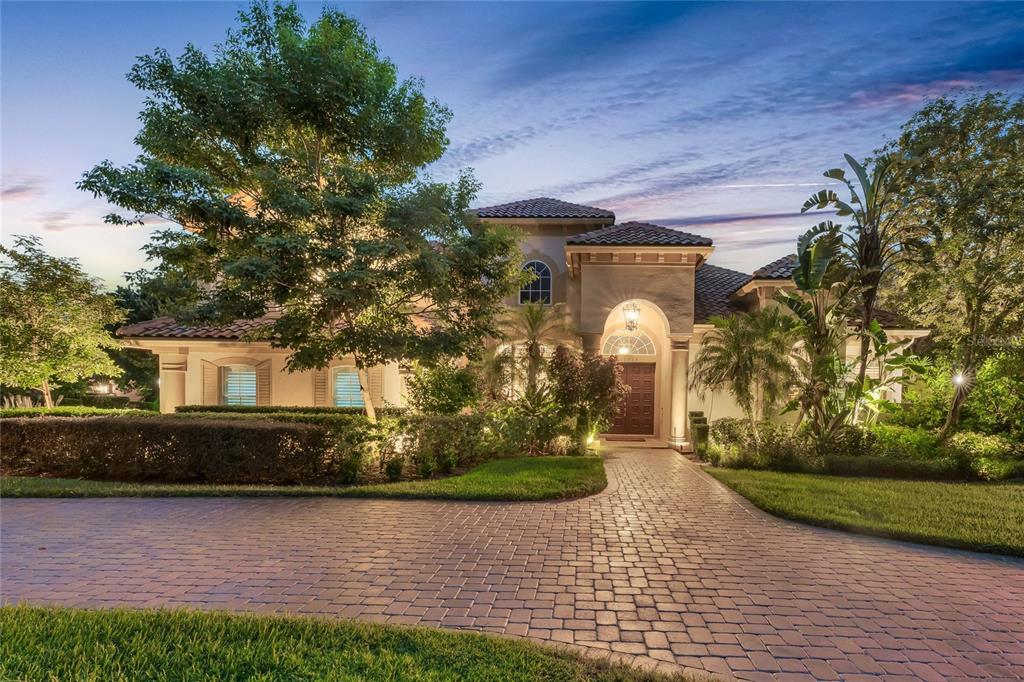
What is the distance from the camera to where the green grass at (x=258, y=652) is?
3564 mm

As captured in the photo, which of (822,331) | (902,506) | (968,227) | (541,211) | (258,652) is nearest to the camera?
(258,652)

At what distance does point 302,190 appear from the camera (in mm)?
10492

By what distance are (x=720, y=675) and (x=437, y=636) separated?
2210 millimetres

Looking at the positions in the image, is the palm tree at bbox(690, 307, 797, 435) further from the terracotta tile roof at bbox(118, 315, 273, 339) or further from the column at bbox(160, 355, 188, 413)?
the column at bbox(160, 355, 188, 413)

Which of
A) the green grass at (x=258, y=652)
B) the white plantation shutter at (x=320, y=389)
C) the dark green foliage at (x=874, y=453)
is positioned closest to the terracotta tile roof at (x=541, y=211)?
the white plantation shutter at (x=320, y=389)

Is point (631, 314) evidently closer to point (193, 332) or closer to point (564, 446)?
point (564, 446)

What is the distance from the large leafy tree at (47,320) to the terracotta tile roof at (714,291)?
758 inches

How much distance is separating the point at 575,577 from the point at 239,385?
47.6 ft

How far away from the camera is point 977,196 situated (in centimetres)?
1395

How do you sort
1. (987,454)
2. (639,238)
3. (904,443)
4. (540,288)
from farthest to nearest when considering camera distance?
(540,288) → (639,238) → (904,443) → (987,454)

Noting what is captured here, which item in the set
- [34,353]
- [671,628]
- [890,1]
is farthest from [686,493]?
[34,353]

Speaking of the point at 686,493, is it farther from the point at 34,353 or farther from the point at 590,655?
the point at 34,353

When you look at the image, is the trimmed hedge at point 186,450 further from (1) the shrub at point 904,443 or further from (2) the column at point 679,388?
(1) the shrub at point 904,443

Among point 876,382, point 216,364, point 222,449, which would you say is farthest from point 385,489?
point 876,382
